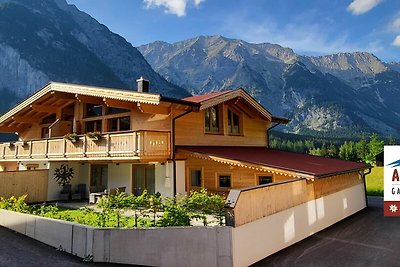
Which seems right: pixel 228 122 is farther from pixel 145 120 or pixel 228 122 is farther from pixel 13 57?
pixel 13 57

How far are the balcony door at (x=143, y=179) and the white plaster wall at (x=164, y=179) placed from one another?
26.2 inches

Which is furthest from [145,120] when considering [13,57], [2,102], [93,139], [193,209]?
[13,57]

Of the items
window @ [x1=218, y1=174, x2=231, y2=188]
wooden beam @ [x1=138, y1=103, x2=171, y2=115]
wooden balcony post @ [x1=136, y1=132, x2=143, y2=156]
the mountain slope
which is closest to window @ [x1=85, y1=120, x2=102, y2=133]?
wooden beam @ [x1=138, y1=103, x2=171, y2=115]

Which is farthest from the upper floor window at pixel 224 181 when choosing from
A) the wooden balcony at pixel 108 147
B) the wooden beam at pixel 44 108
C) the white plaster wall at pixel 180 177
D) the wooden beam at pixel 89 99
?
the wooden beam at pixel 44 108

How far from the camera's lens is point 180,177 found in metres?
15.5

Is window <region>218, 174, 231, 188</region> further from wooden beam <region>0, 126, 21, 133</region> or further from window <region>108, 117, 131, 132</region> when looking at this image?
wooden beam <region>0, 126, 21, 133</region>

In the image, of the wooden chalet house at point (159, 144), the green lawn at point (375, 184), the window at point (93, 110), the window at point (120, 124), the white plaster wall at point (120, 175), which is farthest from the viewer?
the green lawn at point (375, 184)

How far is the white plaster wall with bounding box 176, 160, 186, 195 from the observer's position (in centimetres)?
1531

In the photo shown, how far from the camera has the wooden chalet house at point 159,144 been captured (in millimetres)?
14398

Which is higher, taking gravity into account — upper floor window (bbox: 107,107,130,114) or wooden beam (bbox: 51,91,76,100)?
wooden beam (bbox: 51,91,76,100)

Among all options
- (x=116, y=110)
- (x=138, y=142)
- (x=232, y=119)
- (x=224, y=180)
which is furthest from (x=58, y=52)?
(x=224, y=180)

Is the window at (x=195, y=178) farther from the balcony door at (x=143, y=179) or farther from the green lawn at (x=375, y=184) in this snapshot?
the green lawn at (x=375, y=184)

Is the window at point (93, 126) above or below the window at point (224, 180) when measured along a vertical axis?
above

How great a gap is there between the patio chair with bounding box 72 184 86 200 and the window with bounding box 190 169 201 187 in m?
7.85
